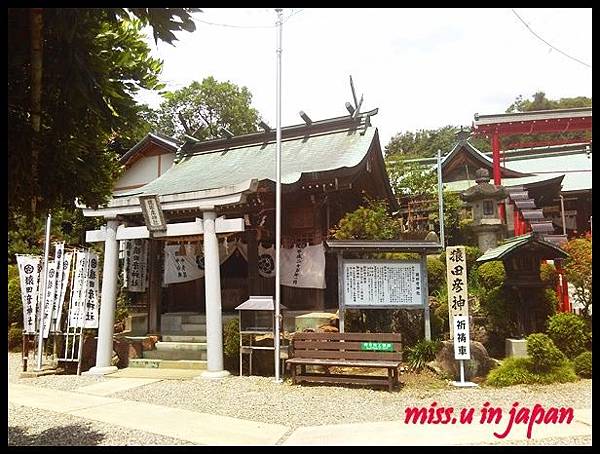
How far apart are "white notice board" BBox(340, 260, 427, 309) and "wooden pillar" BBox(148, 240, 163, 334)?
676 cm

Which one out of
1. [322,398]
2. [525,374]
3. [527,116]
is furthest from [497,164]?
[322,398]

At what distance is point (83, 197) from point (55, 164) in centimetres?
74

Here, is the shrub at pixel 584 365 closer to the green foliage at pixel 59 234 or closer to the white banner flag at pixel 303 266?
the white banner flag at pixel 303 266

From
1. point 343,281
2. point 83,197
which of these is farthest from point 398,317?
point 83,197

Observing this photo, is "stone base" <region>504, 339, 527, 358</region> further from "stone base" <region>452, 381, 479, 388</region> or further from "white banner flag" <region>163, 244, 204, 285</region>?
"white banner flag" <region>163, 244, 204, 285</region>

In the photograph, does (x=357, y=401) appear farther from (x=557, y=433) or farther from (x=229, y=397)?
(x=557, y=433)

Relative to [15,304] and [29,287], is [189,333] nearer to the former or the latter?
[29,287]

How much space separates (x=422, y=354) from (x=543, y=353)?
2224 millimetres

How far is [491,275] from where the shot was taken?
1170cm

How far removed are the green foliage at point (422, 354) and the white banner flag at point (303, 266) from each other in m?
3.83

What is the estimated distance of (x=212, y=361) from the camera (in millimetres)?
10320

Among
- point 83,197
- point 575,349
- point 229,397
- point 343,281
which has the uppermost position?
point 83,197

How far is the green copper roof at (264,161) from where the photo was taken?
14070mm

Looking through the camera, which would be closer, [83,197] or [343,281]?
[83,197]
